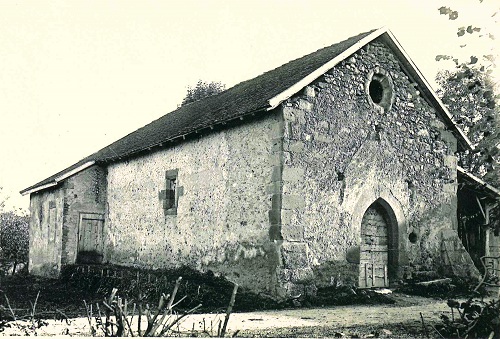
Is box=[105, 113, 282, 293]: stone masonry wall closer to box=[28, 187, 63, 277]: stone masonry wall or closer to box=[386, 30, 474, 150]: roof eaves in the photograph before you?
box=[28, 187, 63, 277]: stone masonry wall

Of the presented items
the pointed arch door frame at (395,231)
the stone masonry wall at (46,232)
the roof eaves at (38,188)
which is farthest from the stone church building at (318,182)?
the stone masonry wall at (46,232)

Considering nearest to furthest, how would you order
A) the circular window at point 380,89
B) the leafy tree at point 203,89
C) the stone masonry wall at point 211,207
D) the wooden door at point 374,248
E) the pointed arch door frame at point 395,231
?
the stone masonry wall at point 211,207, the wooden door at point 374,248, the pointed arch door frame at point 395,231, the circular window at point 380,89, the leafy tree at point 203,89

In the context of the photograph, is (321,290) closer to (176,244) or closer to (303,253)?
(303,253)

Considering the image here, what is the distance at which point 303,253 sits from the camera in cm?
1106

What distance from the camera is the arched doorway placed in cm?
1276

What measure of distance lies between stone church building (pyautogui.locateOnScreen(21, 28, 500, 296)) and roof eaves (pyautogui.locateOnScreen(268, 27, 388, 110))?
0.03m

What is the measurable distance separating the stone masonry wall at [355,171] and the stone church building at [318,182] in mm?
29

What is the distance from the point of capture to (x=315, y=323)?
8125 millimetres

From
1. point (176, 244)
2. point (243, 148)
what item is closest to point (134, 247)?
point (176, 244)

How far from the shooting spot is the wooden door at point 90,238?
18.2 m

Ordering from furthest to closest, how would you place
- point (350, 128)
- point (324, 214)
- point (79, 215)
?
point (79, 215) → point (350, 128) → point (324, 214)

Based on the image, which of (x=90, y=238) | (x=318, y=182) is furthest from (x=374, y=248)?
(x=90, y=238)

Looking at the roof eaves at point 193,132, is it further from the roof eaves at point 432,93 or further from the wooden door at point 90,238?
the roof eaves at point 432,93

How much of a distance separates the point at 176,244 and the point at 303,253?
14.9ft
